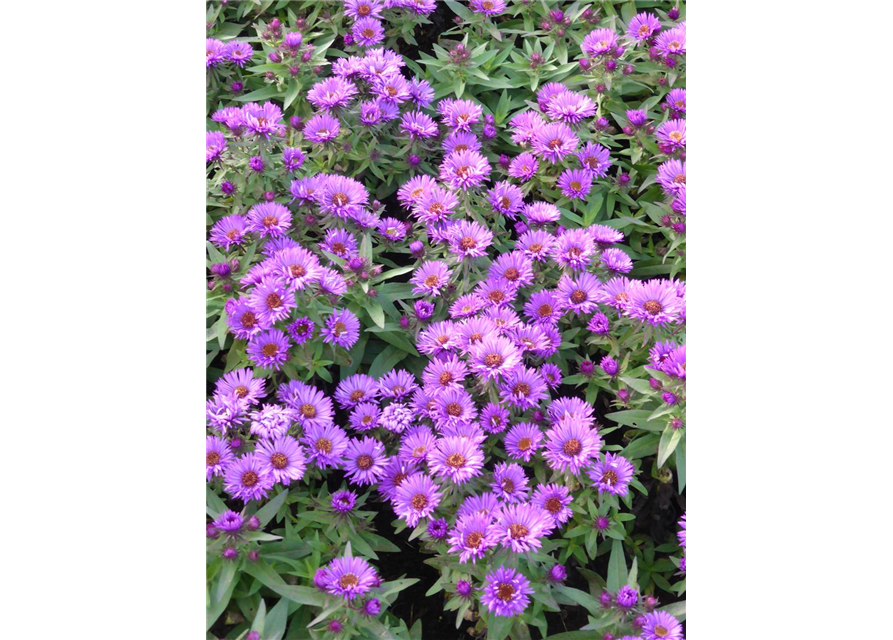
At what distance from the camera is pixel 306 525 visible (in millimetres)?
1108

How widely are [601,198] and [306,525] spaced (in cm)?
79

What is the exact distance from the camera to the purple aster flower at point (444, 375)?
116 centimetres

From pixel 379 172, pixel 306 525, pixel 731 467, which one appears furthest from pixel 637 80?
pixel 306 525

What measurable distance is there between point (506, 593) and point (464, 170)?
28.1 inches

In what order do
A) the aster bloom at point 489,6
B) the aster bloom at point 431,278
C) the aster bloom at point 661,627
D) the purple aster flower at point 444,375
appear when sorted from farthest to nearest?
the aster bloom at point 489,6 < the aster bloom at point 431,278 < the purple aster flower at point 444,375 < the aster bloom at point 661,627

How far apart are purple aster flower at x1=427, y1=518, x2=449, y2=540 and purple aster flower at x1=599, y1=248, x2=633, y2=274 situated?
504 millimetres

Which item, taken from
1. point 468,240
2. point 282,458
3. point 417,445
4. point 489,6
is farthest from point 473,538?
point 489,6

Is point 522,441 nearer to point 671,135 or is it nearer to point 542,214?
point 542,214

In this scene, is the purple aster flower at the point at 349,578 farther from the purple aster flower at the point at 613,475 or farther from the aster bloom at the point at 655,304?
the aster bloom at the point at 655,304

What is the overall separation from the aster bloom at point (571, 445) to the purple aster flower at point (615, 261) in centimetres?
30

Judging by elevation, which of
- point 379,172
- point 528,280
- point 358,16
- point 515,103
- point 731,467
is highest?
point 358,16

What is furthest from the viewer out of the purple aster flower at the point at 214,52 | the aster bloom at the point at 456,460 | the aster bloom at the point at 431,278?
the purple aster flower at the point at 214,52

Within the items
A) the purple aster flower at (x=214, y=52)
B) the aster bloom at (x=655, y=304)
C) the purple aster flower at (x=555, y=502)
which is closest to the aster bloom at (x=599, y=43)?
the aster bloom at (x=655, y=304)

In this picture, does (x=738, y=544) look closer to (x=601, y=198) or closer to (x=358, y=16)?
(x=601, y=198)
